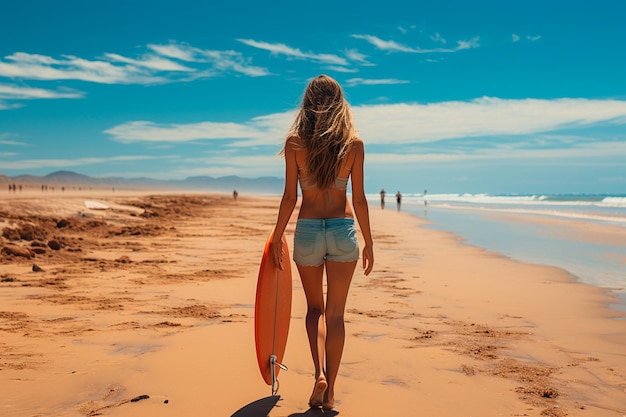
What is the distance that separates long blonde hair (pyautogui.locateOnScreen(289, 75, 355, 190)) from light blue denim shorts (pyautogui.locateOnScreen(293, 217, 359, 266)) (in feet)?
0.81

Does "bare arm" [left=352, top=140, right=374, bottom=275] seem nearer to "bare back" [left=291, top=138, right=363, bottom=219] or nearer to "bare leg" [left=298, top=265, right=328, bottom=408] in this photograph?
"bare back" [left=291, top=138, right=363, bottom=219]

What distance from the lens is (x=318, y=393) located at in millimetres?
3789

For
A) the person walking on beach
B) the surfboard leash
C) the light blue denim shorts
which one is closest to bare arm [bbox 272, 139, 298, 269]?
the person walking on beach

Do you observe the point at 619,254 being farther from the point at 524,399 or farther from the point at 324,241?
the point at 324,241

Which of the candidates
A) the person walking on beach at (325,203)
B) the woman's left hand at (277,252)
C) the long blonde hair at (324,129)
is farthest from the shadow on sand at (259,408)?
the long blonde hair at (324,129)

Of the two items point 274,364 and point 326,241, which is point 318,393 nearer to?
point 274,364

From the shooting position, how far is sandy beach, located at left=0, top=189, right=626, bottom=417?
12.9 ft

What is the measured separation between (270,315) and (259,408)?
0.63 m

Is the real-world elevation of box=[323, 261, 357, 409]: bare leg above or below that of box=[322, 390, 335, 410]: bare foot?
above

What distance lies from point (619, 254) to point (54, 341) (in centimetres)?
1234

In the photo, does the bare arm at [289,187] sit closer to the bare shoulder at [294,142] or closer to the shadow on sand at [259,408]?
the bare shoulder at [294,142]

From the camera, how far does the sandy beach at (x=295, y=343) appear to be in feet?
12.9

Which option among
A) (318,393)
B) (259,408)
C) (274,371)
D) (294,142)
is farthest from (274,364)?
(294,142)

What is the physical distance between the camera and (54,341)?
520cm
